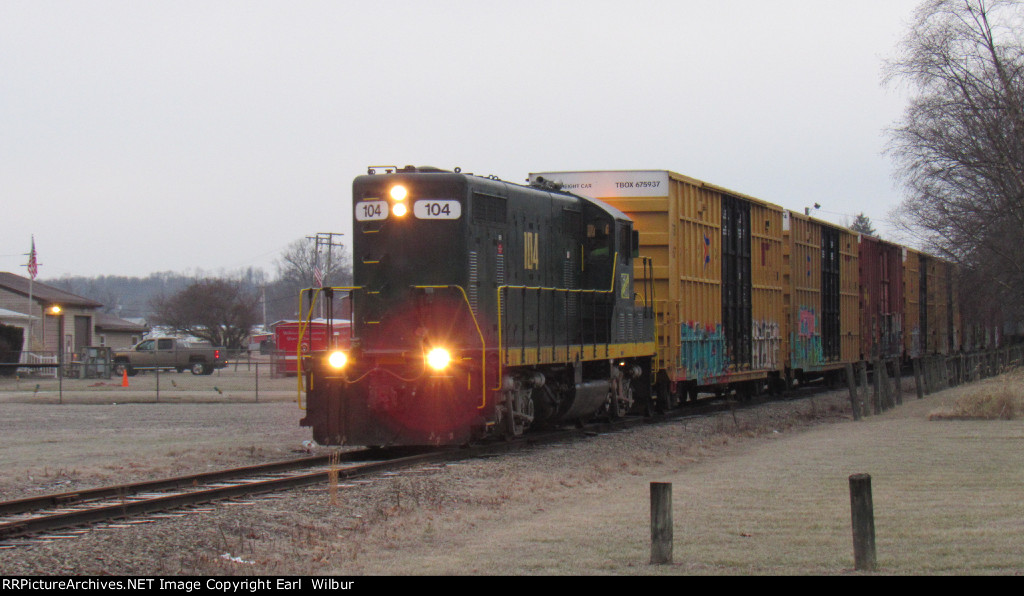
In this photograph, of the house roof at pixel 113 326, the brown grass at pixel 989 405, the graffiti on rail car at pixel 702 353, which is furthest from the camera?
the house roof at pixel 113 326

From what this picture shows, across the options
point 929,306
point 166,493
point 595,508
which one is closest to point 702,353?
point 595,508

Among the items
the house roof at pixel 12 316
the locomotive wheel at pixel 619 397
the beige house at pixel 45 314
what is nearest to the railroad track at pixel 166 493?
the locomotive wheel at pixel 619 397

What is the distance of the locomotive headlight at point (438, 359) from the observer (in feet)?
45.8

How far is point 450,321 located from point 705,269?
9.20 m

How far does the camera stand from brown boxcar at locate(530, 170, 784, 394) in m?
20.4

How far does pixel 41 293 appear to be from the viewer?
60.1m

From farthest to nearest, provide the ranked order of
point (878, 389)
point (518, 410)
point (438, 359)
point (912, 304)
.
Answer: point (912, 304)
point (878, 389)
point (518, 410)
point (438, 359)

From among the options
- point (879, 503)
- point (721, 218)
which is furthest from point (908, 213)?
point (879, 503)

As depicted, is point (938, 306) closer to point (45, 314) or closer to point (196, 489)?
point (196, 489)

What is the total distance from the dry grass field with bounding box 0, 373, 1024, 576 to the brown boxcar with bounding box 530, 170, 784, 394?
3.23 m

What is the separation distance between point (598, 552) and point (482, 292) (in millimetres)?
7600

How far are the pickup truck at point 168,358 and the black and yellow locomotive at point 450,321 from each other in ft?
126

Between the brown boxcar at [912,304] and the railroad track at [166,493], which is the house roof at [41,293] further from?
the railroad track at [166,493]

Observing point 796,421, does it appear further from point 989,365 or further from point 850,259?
point 989,365
